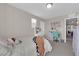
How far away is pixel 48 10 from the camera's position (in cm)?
115

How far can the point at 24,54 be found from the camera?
1146 mm

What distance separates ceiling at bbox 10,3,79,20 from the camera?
1135 millimetres

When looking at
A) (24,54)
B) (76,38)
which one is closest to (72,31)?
(76,38)

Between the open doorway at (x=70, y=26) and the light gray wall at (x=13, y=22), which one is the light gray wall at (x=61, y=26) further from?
the light gray wall at (x=13, y=22)

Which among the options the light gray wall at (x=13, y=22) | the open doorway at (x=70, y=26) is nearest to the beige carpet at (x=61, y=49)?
the open doorway at (x=70, y=26)

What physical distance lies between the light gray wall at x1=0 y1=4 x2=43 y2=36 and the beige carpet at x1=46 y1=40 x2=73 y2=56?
0.22 meters

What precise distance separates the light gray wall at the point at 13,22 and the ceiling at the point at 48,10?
0.16 ft

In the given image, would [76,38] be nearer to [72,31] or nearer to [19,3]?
[72,31]

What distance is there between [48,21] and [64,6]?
0.17 metres

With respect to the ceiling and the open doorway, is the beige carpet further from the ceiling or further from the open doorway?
the ceiling

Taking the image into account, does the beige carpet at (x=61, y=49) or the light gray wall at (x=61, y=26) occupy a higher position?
the light gray wall at (x=61, y=26)

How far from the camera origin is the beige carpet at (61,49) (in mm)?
1138

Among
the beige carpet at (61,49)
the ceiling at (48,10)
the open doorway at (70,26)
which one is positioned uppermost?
the ceiling at (48,10)

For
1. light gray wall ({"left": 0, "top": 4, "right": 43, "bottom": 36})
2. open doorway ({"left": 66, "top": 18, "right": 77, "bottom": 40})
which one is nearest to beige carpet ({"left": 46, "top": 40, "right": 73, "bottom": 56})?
open doorway ({"left": 66, "top": 18, "right": 77, "bottom": 40})
